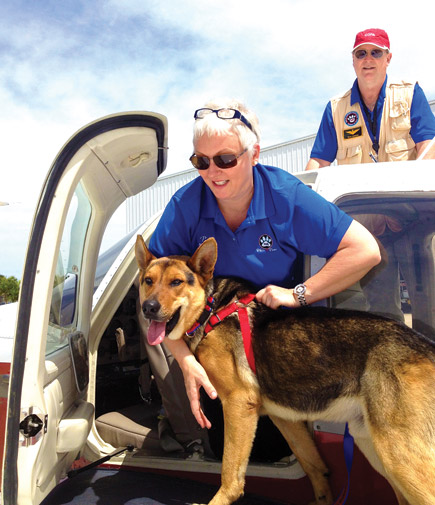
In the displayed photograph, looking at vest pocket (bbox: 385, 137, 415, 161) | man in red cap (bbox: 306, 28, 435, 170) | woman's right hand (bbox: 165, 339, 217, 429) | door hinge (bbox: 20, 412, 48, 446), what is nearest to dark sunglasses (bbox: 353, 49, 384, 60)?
man in red cap (bbox: 306, 28, 435, 170)

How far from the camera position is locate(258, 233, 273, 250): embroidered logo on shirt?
8.28ft

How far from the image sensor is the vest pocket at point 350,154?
11.1 feet

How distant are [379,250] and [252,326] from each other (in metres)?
0.74

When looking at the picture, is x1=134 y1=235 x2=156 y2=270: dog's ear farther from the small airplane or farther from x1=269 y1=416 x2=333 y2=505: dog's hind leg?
x1=269 y1=416 x2=333 y2=505: dog's hind leg

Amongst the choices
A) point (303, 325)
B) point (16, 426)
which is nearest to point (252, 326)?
point (303, 325)

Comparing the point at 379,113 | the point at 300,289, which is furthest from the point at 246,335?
the point at 379,113

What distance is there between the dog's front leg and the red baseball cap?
254cm

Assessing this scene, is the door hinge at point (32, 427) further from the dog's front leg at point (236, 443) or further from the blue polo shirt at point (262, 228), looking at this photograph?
the blue polo shirt at point (262, 228)

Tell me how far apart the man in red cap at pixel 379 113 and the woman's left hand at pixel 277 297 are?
1.41m

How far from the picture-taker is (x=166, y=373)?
9.57ft

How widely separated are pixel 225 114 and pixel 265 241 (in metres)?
0.68

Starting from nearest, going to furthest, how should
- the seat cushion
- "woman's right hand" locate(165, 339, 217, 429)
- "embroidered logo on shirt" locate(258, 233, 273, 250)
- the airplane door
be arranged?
the airplane door → "woman's right hand" locate(165, 339, 217, 429) → "embroidered logo on shirt" locate(258, 233, 273, 250) → the seat cushion

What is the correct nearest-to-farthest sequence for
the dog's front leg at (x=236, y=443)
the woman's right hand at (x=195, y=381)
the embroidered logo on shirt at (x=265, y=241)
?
the dog's front leg at (x=236, y=443) → the woman's right hand at (x=195, y=381) → the embroidered logo on shirt at (x=265, y=241)

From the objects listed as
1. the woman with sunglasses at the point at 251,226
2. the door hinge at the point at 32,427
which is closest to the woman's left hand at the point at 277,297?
the woman with sunglasses at the point at 251,226
